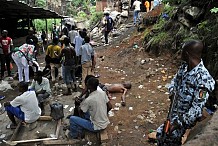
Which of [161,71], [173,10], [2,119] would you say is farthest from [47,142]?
[173,10]

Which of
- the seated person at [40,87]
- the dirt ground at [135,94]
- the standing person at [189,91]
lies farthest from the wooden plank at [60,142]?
the standing person at [189,91]

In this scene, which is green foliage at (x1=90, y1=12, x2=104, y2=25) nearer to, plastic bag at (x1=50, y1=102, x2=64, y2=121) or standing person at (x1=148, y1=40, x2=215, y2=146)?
plastic bag at (x1=50, y1=102, x2=64, y2=121)

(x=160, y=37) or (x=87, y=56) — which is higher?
(x=160, y=37)

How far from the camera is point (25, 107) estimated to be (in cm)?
528

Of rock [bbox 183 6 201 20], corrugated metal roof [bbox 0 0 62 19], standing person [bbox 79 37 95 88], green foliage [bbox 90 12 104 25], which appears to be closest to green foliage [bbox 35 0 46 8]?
green foliage [bbox 90 12 104 25]

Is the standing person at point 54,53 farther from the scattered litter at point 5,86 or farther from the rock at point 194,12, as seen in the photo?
the rock at point 194,12

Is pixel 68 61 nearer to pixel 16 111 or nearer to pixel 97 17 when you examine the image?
pixel 16 111

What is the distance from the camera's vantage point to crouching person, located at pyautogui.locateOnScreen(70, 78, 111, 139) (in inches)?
182

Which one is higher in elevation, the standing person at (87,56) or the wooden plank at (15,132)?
the standing person at (87,56)

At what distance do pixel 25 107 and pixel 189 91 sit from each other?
11.8 feet

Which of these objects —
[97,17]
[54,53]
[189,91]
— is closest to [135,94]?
[54,53]

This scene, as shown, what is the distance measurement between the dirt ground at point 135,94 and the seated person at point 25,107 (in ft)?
1.59

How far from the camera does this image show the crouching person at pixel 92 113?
463cm

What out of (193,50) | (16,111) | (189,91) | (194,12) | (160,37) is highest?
(194,12)
